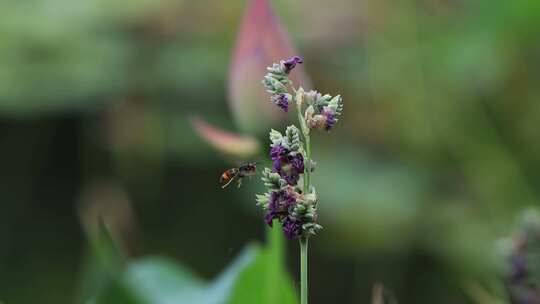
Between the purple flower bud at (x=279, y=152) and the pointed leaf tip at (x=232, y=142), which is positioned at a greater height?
the pointed leaf tip at (x=232, y=142)

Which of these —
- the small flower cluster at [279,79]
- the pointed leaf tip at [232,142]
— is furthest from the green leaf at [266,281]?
the small flower cluster at [279,79]

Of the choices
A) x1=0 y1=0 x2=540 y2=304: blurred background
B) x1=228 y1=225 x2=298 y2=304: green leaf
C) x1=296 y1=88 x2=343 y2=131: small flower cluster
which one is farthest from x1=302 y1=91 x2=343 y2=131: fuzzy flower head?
x1=0 y1=0 x2=540 y2=304: blurred background

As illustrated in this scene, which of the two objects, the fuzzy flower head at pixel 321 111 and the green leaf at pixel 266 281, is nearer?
the fuzzy flower head at pixel 321 111

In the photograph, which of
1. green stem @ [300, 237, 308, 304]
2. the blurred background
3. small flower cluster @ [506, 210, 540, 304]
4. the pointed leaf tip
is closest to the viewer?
green stem @ [300, 237, 308, 304]

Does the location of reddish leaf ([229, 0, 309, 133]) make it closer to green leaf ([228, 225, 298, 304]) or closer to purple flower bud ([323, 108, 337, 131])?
green leaf ([228, 225, 298, 304])

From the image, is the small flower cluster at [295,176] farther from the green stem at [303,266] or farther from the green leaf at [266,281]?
the green leaf at [266,281]

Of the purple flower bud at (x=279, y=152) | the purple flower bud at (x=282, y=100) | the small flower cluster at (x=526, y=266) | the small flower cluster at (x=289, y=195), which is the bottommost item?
the small flower cluster at (x=289, y=195)

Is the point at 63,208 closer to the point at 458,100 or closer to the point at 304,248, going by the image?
the point at 458,100
